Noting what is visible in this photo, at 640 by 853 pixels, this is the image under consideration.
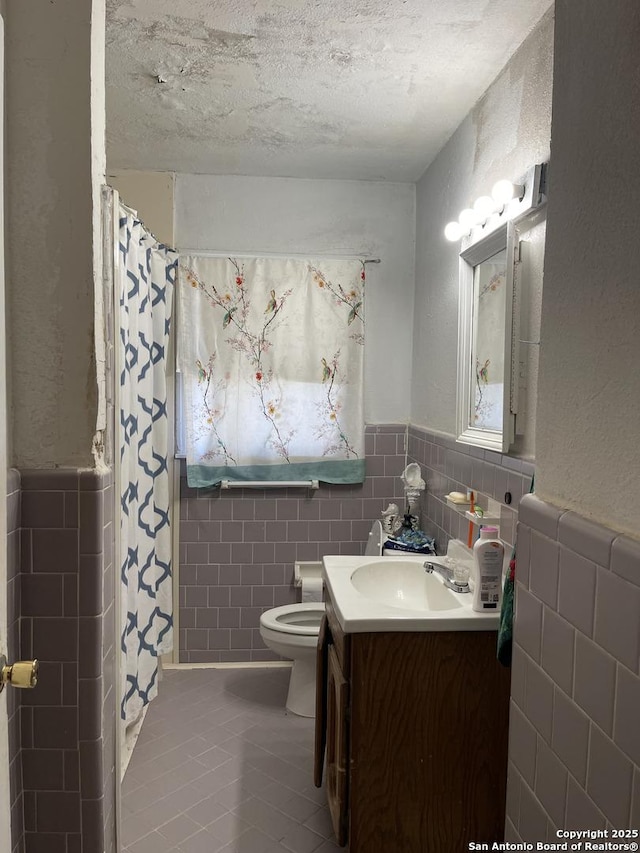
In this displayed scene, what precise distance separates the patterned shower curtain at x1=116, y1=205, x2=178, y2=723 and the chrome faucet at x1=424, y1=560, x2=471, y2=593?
1013mm

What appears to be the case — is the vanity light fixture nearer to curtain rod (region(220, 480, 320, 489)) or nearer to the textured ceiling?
the textured ceiling

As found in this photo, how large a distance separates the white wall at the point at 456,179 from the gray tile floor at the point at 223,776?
1439 mm

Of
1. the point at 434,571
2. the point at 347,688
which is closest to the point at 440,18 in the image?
the point at 434,571

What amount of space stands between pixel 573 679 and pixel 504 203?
4.76 ft

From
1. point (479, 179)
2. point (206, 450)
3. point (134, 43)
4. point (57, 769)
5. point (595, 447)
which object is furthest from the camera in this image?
point (206, 450)

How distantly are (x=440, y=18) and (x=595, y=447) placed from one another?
1453mm

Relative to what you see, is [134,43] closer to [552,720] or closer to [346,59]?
[346,59]

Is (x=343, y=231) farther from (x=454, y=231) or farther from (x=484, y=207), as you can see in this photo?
(x=484, y=207)

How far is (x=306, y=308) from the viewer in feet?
10.4

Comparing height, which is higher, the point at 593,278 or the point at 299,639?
the point at 593,278

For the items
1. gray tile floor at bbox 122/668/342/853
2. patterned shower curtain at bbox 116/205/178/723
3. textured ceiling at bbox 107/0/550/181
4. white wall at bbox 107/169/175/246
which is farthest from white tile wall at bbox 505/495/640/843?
white wall at bbox 107/169/175/246

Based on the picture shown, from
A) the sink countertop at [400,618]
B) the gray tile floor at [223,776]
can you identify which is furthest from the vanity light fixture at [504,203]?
the gray tile floor at [223,776]

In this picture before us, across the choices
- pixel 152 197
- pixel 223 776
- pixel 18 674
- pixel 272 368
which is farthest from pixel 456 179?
pixel 223 776

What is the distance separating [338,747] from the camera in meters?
1.76
